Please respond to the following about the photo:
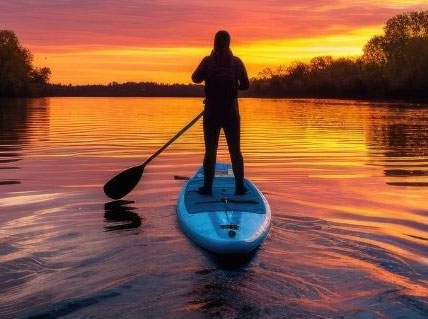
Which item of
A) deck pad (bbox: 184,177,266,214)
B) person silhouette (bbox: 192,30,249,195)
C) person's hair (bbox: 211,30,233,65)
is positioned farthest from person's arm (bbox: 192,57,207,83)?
deck pad (bbox: 184,177,266,214)

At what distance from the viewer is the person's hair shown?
8.66 meters

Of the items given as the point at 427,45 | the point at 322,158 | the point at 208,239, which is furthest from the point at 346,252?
the point at 427,45

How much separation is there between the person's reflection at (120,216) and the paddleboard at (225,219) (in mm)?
790

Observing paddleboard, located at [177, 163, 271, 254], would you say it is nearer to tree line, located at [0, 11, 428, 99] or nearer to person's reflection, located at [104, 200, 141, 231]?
person's reflection, located at [104, 200, 141, 231]

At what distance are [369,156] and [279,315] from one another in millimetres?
14734

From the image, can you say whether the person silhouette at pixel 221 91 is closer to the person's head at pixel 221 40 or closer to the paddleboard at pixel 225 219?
the person's head at pixel 221 40

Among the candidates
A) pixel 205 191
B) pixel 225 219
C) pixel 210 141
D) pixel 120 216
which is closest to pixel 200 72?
pixel 210 141

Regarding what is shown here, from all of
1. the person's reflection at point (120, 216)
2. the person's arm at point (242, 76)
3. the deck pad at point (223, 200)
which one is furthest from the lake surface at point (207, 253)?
the person's arm at point (242, 76)

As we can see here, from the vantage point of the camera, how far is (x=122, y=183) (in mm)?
11344

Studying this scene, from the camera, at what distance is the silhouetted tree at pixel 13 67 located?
287ft

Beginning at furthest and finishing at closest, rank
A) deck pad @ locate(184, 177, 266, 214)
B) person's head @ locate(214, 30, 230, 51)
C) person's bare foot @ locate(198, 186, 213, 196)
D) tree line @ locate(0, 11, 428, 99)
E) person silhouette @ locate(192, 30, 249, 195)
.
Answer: tree line @ locate(0, 11, 428, 99)
person's bare foot @ locate(198, 186, 213, 196)
person silhouette @ locate(192, 30, 249, 195)
person's head @ locate(214, 30, 230, 51)
deck pad @ locate(184, 177, 266, 214)

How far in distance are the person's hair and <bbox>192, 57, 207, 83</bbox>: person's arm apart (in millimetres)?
Answer: 206

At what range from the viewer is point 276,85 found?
131750mm

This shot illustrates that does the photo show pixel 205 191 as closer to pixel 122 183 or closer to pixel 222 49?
pixel 222 49
